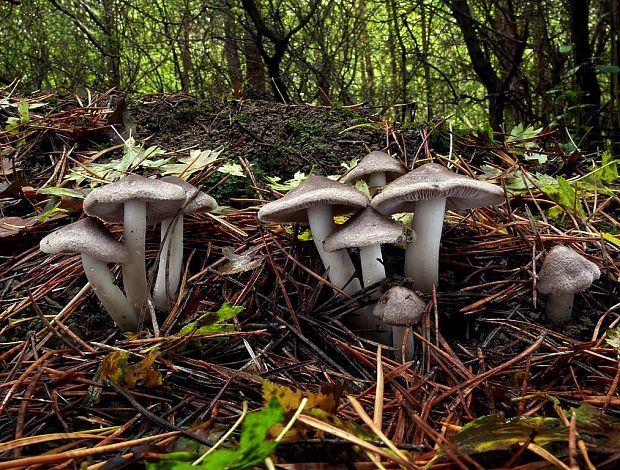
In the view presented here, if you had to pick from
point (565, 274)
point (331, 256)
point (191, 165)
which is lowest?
point (565, 274)

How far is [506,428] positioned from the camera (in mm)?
1149

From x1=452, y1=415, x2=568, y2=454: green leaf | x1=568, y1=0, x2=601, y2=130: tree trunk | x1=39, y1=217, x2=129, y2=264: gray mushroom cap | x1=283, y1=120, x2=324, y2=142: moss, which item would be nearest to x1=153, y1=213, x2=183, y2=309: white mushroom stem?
x1=39, y1=217, x2=129, y2=264: gray mushroom cap

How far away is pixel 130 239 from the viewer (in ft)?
6.60

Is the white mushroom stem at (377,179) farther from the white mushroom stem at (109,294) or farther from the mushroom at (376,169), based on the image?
the white mushroom stem at (109,294)

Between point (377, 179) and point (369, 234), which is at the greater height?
point (377, 179)

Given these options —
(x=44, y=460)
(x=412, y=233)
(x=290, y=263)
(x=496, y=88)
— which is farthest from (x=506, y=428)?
(x=496, y=88)

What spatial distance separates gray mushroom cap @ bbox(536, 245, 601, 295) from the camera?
1.86 metres

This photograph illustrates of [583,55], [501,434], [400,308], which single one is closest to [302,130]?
[400,308]

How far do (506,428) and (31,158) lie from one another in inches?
132

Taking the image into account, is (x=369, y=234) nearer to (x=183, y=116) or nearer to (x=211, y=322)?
(x=211, y=322)

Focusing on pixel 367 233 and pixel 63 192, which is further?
pixel 63 192

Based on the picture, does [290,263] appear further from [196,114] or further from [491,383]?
[196,114]

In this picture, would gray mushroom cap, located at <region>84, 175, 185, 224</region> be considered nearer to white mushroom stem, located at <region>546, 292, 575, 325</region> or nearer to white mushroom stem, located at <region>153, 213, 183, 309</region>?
white mushroom stem, located at <region>153, 213, 183, 309</region>

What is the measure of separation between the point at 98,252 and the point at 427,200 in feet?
4.40
